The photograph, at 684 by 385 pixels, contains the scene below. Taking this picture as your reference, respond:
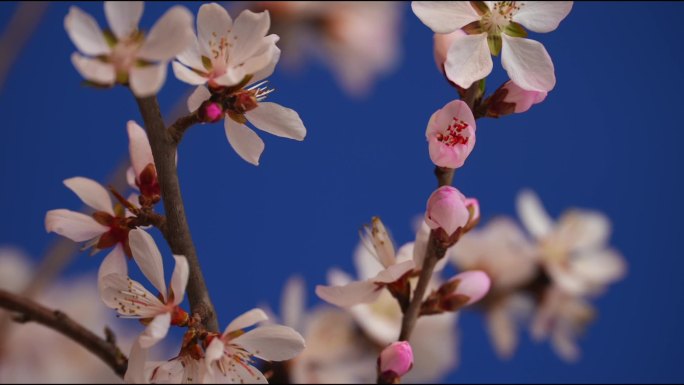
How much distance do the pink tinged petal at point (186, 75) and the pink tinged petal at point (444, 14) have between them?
0.11 meters

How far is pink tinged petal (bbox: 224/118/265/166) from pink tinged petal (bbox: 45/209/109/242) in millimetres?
90

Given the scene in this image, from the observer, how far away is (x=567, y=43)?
1.58 meters

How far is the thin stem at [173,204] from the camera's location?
0.35 m

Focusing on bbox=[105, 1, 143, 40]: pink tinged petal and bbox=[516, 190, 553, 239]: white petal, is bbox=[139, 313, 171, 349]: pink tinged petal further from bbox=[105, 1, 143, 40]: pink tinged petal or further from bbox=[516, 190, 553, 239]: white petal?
bbox=[516, 190, 553, 239]: white petal

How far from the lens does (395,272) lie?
41 centimetres

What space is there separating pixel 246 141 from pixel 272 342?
0.10 metres

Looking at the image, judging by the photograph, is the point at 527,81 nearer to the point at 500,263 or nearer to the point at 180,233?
the point at 180,233

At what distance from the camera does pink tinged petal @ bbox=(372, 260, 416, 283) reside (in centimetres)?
41

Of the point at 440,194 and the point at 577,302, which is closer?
the point at 440,194

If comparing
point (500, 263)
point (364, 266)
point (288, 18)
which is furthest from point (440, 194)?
point (288, 18)

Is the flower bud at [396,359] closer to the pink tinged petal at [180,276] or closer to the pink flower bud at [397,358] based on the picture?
the pink flower bud at [397,358]

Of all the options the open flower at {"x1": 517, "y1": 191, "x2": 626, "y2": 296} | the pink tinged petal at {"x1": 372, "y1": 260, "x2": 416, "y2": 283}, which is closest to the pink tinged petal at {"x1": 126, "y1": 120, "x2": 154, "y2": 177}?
the pink tinged petal at {"x1": 372, "y1": 260, "x2": 416, "y2": 283}

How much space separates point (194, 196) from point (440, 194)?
4.19ft

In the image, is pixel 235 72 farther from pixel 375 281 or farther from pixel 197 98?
pixel 375 281
